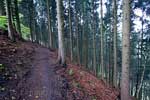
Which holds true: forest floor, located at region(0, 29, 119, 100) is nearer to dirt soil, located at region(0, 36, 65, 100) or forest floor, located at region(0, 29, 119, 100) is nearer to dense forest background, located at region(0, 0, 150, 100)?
dirt soil, located at region(0, 36, 65, 100)

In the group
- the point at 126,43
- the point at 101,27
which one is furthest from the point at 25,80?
the point at 101,27

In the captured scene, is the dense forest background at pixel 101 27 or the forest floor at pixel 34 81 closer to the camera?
the forest floor at pixel 34 81

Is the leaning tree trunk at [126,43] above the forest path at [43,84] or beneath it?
above

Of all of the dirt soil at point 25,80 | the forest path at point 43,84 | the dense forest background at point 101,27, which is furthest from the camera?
the dense forest background at point 101,27

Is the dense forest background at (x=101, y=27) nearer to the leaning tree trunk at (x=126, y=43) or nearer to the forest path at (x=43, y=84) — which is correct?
the forest path at (x=43, y=84)

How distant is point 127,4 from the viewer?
762 cm

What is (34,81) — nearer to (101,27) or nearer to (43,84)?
(43,84)

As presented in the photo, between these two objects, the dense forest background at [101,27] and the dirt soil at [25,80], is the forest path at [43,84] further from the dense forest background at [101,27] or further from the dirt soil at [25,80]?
the dense forest background at [101,27]

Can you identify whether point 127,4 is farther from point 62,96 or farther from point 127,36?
point 62,96

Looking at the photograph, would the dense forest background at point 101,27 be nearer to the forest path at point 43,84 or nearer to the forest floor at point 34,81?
the forest floor at point 34,81

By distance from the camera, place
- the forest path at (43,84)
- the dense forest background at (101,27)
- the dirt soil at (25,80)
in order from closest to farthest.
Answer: the dirt soil at (25,80)
the forest path at (43,84)
the dense forest background at (101,27)

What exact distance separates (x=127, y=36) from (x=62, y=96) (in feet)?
11.6

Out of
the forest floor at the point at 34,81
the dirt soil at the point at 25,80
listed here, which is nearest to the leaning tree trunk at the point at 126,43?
the forest floor at the point at 34,81


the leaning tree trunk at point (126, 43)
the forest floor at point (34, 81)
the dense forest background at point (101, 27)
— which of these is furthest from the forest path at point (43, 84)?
the dense forest background at point (101, 27)
